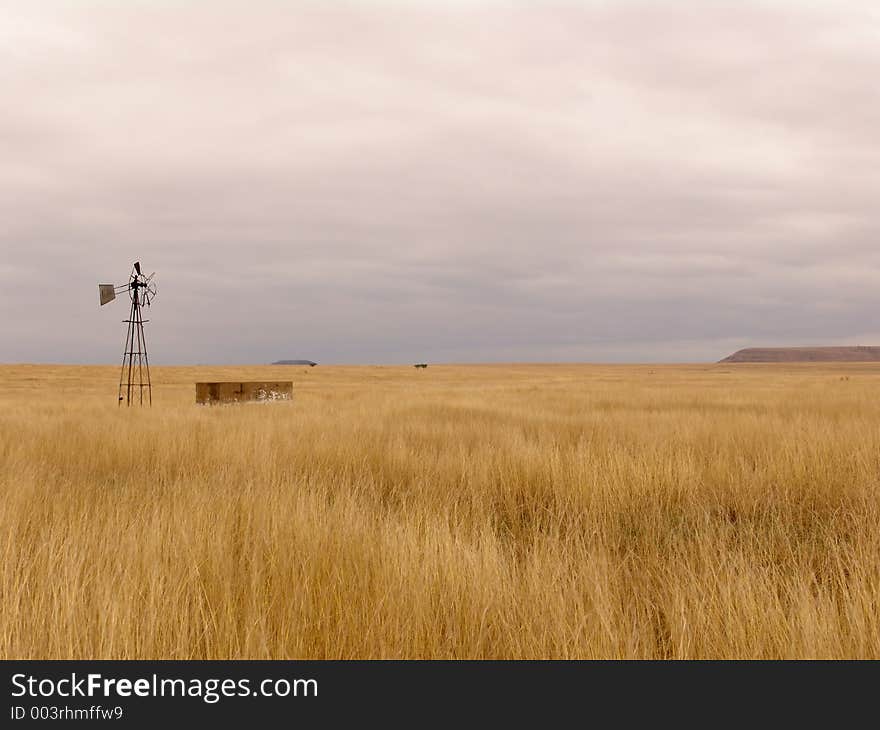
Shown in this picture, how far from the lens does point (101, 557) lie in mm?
3525

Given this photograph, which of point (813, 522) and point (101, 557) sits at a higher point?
point (101, 557)

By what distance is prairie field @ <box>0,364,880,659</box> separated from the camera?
2725 mm

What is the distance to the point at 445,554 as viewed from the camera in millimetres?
3467

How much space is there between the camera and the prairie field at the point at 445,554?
2.72m

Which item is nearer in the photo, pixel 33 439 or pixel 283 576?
pixel 283 576
